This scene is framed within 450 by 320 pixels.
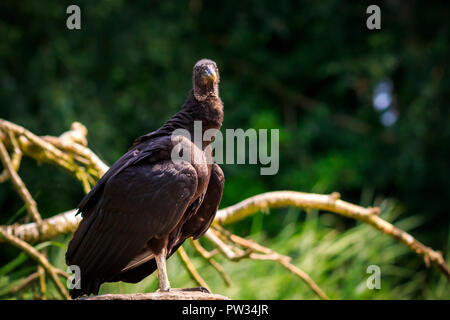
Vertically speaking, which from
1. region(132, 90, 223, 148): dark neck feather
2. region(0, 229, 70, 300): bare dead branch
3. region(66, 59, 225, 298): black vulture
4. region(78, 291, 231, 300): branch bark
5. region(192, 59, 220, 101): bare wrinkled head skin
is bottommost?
region(0, 229, 70, 300): bare dead branch

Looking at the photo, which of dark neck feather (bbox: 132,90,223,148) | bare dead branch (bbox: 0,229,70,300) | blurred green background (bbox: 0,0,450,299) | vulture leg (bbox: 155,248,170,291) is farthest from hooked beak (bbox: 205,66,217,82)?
blurred green background (bbox: 0,0,450,299)

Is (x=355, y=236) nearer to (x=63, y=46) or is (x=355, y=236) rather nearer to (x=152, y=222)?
(x=152, y=222)

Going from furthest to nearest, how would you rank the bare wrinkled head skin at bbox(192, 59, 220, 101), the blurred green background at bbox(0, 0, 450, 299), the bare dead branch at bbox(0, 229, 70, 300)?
1. the blurred green background at bbox(0, 0, 450, 299)
2. the bare dead branch at bbox(0, 229, 70, 300)
3. the bare wrinkled head skin at bbox(192, 59, 220, 101)

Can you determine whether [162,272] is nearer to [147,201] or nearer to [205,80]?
[147,201]

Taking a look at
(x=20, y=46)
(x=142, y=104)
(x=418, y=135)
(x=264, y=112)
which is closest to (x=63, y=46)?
(x=20, y=46)

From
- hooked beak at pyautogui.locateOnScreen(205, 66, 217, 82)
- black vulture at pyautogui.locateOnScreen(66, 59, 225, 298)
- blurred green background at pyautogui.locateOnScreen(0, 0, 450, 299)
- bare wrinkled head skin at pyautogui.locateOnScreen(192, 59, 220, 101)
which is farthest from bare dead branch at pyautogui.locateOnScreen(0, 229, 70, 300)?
blurred green background at pyautogui.locateOnScreen(0, 0, 450, 299)

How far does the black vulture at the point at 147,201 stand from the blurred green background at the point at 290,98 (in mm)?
2815

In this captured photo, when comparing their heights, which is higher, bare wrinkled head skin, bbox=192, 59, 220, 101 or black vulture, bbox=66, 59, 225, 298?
bare wrinkled head skin, bbox=192, 59, 220, 101

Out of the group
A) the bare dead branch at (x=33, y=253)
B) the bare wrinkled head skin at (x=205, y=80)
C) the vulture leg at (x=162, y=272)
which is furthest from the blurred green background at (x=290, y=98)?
the bare wrinkled head skin at (x=205, y=80)

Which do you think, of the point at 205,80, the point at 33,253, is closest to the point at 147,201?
the point at 205,80

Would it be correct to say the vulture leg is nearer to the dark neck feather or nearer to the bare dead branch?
the dark neck feather

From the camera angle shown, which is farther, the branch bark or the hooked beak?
the hooked beak

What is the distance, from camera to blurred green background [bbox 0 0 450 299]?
6172mm

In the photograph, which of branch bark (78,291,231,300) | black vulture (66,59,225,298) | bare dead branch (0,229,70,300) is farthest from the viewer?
bare dead branch (0,229,70,300)
